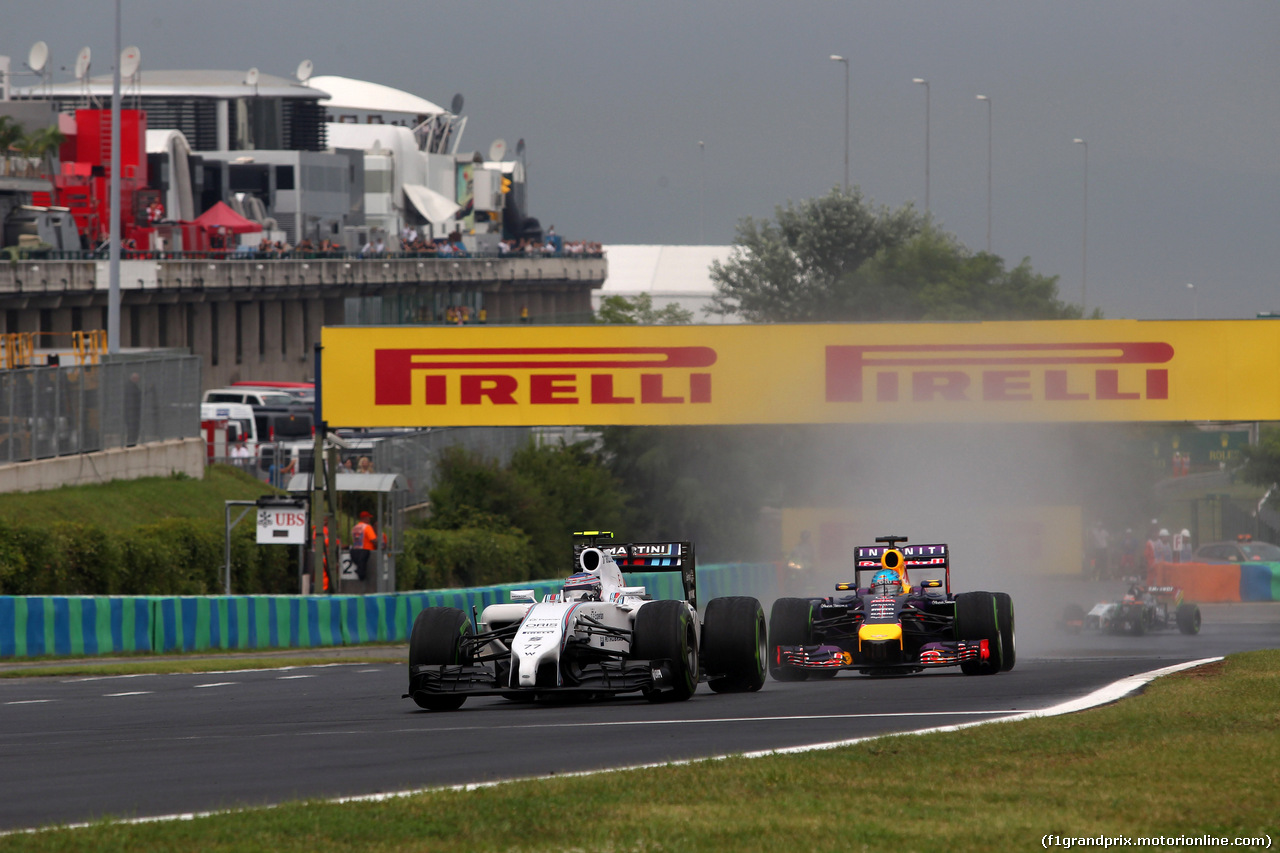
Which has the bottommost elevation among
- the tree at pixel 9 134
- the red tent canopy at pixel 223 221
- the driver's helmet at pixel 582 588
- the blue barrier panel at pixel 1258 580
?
the blue barrier panel at pixel 1258 580

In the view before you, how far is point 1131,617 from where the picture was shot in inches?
1277

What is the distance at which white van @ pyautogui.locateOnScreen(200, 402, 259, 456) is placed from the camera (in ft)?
159

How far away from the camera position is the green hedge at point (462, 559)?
37.2 metres

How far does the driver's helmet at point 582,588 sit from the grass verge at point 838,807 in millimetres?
4772

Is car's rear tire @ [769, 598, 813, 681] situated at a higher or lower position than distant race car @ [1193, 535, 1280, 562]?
higher

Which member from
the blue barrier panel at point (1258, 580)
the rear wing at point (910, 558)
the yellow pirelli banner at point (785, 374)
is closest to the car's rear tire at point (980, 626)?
the rear wing at point (910, 558)

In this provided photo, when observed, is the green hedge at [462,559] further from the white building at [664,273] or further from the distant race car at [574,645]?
the white building at [664,273]

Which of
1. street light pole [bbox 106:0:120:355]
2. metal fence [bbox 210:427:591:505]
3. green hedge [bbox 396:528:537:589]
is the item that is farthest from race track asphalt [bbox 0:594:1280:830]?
metal fence [bbox 210:427:591:505]

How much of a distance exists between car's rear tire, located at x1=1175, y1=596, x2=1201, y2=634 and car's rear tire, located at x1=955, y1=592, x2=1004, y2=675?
50.3ft

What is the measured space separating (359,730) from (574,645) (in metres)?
2.26

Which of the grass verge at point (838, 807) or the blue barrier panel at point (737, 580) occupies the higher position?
the grass verge at point (838, 807)

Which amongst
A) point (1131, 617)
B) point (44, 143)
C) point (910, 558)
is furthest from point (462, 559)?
point (44, 143)

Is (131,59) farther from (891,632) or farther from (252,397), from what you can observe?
A: (891,632)

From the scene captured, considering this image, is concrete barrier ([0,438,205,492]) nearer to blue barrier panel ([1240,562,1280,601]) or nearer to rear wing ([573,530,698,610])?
rear wing ([573,530,698,610])
